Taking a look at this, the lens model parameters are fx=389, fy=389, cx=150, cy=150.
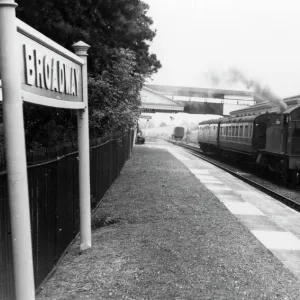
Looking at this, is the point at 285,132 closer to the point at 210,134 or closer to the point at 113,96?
the point at 113,96

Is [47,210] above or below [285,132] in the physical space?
below

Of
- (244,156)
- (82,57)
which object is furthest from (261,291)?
(244,156)

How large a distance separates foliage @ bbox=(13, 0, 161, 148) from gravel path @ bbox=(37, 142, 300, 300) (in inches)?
95.4

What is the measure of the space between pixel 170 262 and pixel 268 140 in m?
11.9

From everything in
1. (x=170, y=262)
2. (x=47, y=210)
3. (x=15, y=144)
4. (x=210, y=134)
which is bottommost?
(x=170, y=262)

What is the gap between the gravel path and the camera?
4242mm

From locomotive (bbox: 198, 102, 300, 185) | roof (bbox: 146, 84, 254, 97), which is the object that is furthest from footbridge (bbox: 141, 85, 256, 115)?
locomotive (bbox: 198, 102, 300, 185)

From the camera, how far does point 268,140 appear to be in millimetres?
15766

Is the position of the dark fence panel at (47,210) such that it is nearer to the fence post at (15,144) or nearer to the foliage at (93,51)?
the fence post at (15,144)

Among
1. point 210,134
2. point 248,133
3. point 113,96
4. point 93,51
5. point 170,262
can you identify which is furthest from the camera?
point 210,134

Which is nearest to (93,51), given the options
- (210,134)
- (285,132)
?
(285,132)

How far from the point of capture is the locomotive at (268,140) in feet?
44.1

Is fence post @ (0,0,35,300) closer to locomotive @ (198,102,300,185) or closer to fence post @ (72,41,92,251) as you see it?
fence post @ (72,41,92,251)

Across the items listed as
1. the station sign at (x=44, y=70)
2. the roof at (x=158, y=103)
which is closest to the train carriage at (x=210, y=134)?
the roof at (x=158, y=103)
